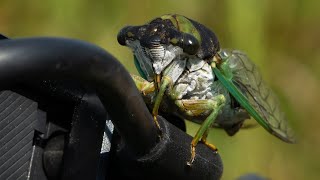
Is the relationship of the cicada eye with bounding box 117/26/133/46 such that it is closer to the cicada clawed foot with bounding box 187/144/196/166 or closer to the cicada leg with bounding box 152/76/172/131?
the cicada leg with bounding box 152/76/172/131

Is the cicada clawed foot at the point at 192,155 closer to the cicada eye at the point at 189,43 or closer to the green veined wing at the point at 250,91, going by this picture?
the cicada eye at the point at 189,43

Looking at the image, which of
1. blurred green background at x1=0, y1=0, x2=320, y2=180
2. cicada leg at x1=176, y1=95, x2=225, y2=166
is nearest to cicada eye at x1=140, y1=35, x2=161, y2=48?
cicada leg at x1=176, y1=95, x2=225, y2=166

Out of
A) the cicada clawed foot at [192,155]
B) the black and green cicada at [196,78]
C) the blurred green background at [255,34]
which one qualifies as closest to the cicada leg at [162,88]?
the black and green cicada at [196,78]

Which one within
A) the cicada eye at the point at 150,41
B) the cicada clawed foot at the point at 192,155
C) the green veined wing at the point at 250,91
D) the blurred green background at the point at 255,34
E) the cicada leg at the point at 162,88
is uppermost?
the cicada eye at the point at 150,41

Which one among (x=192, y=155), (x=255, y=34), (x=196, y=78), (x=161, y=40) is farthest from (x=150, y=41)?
(x=255, y=34)

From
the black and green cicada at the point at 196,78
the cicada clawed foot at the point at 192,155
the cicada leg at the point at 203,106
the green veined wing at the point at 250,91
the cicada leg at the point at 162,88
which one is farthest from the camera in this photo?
the green veined wing at the point at 250,91

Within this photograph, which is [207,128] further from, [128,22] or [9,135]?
[128,22]

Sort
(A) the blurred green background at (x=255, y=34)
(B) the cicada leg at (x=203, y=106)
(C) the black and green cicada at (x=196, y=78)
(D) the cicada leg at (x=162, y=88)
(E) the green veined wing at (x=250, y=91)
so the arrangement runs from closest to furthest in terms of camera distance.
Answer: (D) the cicada leg at (x=162, y=88), (C) the black and green cicada at (x=196, y=78), (B) the cicada leg at (x=203, y=106), (E) the green veined wing at (x=250, y=91), (A) the blurred green background at (x=255, y=34)
